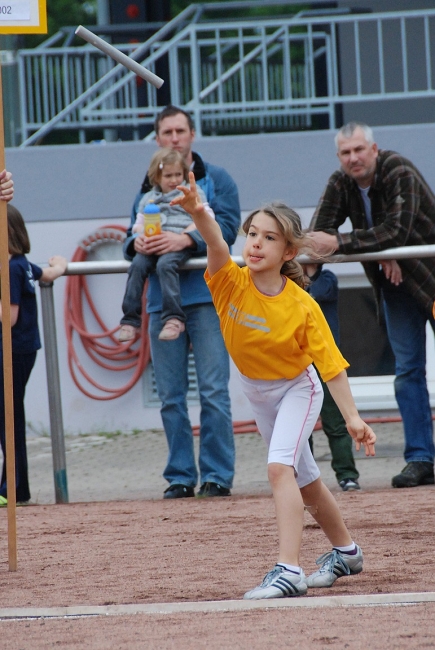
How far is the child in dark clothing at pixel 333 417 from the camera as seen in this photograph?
684 cm

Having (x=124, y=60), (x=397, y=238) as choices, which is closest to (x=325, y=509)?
(x=124, y=60)

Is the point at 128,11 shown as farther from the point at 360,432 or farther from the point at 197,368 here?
the point at 360,432

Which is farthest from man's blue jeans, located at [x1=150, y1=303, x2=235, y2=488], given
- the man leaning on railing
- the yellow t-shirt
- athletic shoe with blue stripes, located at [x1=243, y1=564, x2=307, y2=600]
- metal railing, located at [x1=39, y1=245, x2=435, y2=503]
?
athletic shoe with blue stripes, located at [x1=243, y1=564, x2=307, y2=600]

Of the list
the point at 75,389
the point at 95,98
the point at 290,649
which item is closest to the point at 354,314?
the point at 75,389

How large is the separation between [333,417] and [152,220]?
1.50 meters

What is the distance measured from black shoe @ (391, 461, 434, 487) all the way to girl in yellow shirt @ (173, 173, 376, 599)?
2.26 metres

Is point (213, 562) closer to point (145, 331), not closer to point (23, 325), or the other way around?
point (23, 325)

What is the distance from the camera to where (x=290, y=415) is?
4.46 meters

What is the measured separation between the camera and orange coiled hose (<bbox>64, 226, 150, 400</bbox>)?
413 inches

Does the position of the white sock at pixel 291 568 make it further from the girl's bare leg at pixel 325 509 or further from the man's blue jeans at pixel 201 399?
the man's blue jeans at pixel 201 399

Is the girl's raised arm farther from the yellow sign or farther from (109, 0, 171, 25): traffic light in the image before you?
(109, 0, 171, 25): traffic light

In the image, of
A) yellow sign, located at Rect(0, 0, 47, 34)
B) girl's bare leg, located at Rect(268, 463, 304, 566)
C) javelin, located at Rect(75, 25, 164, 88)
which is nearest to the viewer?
girl's bare leg, located at Rect(268, 463, 304, 566)

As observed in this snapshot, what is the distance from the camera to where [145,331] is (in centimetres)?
1053

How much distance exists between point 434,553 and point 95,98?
8693mm
